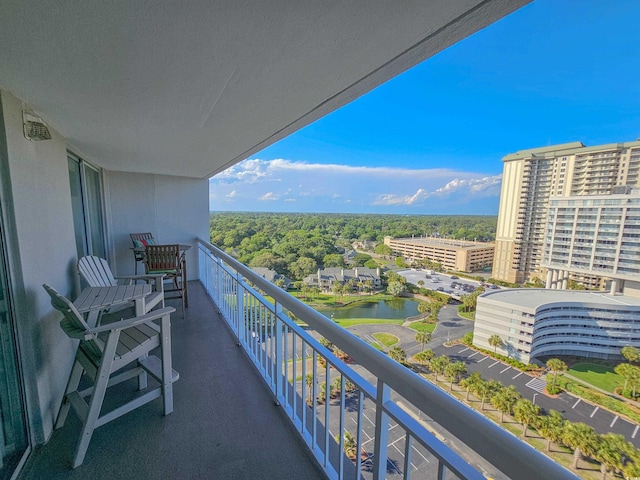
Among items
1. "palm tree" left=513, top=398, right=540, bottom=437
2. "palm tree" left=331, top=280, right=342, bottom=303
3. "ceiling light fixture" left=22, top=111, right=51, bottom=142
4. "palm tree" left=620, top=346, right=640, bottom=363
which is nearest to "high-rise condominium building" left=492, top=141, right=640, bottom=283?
"palm tree" left=620, top=346, right=640, bottom=363

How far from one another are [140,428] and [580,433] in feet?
8.98

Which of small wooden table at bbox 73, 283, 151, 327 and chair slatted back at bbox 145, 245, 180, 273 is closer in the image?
small wooden table at bbox 73, 283, 151, 327

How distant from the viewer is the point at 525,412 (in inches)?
72.2

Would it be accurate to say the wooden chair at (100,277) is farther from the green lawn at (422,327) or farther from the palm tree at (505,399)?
the palm tree at (505,399)

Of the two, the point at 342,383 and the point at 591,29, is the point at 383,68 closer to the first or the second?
the point at 342,383

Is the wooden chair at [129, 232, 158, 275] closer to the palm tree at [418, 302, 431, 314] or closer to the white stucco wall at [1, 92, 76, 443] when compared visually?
the white stucco wall at [1, 92, 76, 443]

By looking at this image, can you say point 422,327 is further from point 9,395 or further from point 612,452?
point 9,395

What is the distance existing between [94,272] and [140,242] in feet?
7.34

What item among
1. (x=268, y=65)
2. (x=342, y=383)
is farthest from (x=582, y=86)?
(x=342, y=383)

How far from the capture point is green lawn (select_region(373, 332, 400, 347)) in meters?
2.66

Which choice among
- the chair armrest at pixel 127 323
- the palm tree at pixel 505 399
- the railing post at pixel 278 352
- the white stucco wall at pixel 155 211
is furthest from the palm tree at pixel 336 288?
the white stucco wall at pixel 155 211

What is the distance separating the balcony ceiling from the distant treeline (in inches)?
71.6

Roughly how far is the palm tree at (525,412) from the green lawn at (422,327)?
101 cm

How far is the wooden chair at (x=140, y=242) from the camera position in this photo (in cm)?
462
